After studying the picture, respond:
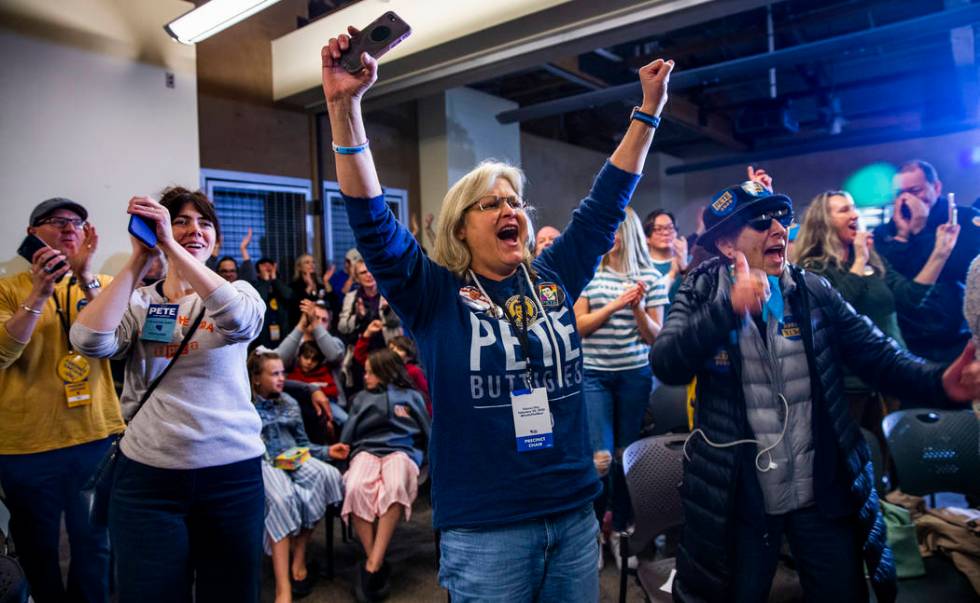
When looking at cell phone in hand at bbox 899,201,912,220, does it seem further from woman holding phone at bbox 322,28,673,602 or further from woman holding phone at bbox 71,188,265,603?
woman holding phone at bbox 71,188,265,603

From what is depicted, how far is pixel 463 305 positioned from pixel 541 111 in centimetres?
622

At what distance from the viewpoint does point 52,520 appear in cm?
225

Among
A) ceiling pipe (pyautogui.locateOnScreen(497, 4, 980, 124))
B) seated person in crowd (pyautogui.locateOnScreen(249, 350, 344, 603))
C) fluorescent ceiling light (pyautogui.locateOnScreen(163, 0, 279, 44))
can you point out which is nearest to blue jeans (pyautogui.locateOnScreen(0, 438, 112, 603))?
seated person in crowd (pyautogui.locateOnScreen(249, 350, 344, 603))

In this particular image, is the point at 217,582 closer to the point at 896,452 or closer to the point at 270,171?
the point at 896,452

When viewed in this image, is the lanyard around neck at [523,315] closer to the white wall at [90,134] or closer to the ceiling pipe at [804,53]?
the white wall at [90,134]

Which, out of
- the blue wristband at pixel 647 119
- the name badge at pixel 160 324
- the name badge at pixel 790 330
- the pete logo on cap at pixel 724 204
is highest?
the blue wristband at pixel 647 119

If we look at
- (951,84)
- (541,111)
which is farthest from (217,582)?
(951,84)

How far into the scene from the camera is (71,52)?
4.54 meters

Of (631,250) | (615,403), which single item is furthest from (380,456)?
(631,250)

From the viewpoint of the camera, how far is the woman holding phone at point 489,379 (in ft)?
4.00

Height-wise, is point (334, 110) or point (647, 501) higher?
point (334, 110)

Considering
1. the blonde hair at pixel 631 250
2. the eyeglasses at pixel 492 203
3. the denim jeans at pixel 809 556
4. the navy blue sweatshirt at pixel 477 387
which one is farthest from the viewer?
the blonde hair at pixel 631 250

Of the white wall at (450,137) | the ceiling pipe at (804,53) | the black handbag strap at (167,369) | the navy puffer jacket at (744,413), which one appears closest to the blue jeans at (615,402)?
the navy puffer jacket at (744,413)

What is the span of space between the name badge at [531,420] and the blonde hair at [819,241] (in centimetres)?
217
